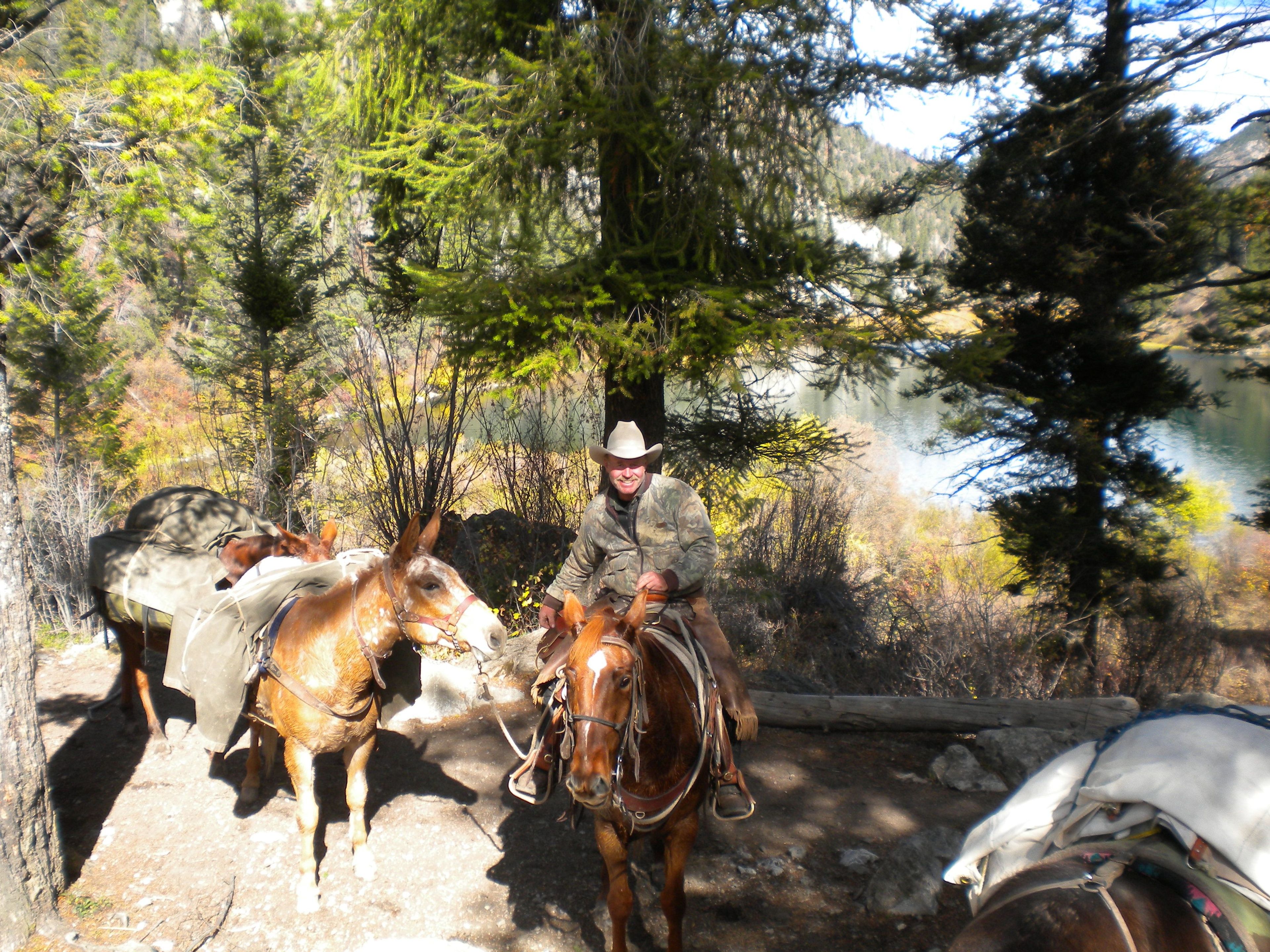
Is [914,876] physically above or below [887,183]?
below

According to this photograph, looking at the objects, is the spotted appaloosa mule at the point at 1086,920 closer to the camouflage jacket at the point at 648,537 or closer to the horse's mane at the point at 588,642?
the horse's mane at the point at 588,642

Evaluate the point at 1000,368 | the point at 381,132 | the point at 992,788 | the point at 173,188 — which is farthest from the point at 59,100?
the point at 1000,368

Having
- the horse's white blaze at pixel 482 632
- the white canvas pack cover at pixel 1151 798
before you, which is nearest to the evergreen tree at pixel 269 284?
the horse's white blaze at pixel 482 632

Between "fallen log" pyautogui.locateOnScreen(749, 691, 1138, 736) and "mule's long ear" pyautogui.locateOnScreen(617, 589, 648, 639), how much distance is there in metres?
3.41

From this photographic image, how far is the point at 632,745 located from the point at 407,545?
157 cm

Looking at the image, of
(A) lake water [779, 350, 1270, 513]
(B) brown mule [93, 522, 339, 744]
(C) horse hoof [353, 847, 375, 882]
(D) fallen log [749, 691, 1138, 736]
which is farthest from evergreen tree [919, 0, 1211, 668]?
(C) horse hoof [353, 847, 375, 882]

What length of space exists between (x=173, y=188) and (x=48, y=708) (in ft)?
16.0

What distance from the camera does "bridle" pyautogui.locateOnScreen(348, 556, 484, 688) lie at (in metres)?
3.57

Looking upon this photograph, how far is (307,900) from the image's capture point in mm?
3924

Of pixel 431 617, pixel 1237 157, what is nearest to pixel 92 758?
pixel 431 617

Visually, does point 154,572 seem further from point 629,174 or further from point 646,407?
point 629,174

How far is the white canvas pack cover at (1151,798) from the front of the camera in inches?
84.7

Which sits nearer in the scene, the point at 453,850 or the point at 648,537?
the point at 648,537

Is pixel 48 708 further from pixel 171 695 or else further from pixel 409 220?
pixel 409 220
